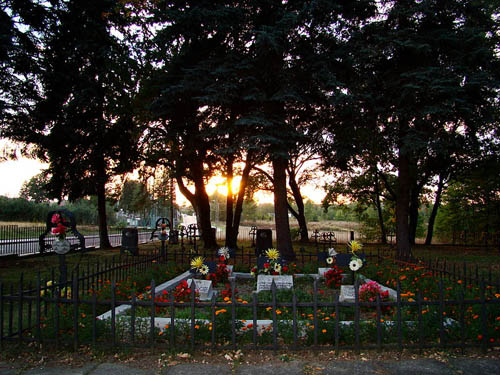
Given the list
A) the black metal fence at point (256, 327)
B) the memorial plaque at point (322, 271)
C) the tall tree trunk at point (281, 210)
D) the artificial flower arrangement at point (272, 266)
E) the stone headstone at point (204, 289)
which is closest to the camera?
the black metal fence at point (256, 327)

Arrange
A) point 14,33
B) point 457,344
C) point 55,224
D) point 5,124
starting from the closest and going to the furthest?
point 457,344 < point 55,224 < point 14,33 < point 5,124

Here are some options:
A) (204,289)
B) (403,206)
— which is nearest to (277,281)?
(204,289)

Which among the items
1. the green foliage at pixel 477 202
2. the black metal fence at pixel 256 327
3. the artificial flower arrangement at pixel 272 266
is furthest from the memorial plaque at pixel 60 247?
the green foliage at pixel 477 202

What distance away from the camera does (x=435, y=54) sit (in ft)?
47.4

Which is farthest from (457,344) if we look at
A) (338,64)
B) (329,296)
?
(338,64)

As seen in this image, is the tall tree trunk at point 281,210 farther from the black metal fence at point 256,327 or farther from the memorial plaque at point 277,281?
the black metal fence at point 256,327

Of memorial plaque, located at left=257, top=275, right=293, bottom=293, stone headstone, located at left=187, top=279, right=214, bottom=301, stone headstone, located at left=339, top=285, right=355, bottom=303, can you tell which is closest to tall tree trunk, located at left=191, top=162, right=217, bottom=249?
memorial plaque, located at left=257, top=275, right=293, bottom=293

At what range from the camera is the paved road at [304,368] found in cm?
438

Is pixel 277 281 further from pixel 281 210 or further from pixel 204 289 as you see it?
pixel 281 210

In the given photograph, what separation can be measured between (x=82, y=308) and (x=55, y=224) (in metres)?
2.63

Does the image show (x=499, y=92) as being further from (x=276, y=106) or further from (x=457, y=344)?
(x=457, y=344)

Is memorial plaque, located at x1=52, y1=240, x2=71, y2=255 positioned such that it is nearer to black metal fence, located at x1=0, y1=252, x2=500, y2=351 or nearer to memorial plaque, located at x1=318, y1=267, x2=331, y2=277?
black metal fence, located at x1=0, y1=252, x2=500, y2=351

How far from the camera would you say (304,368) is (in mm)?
4512

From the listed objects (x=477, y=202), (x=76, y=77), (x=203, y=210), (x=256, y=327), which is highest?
(x=76, y=77)
